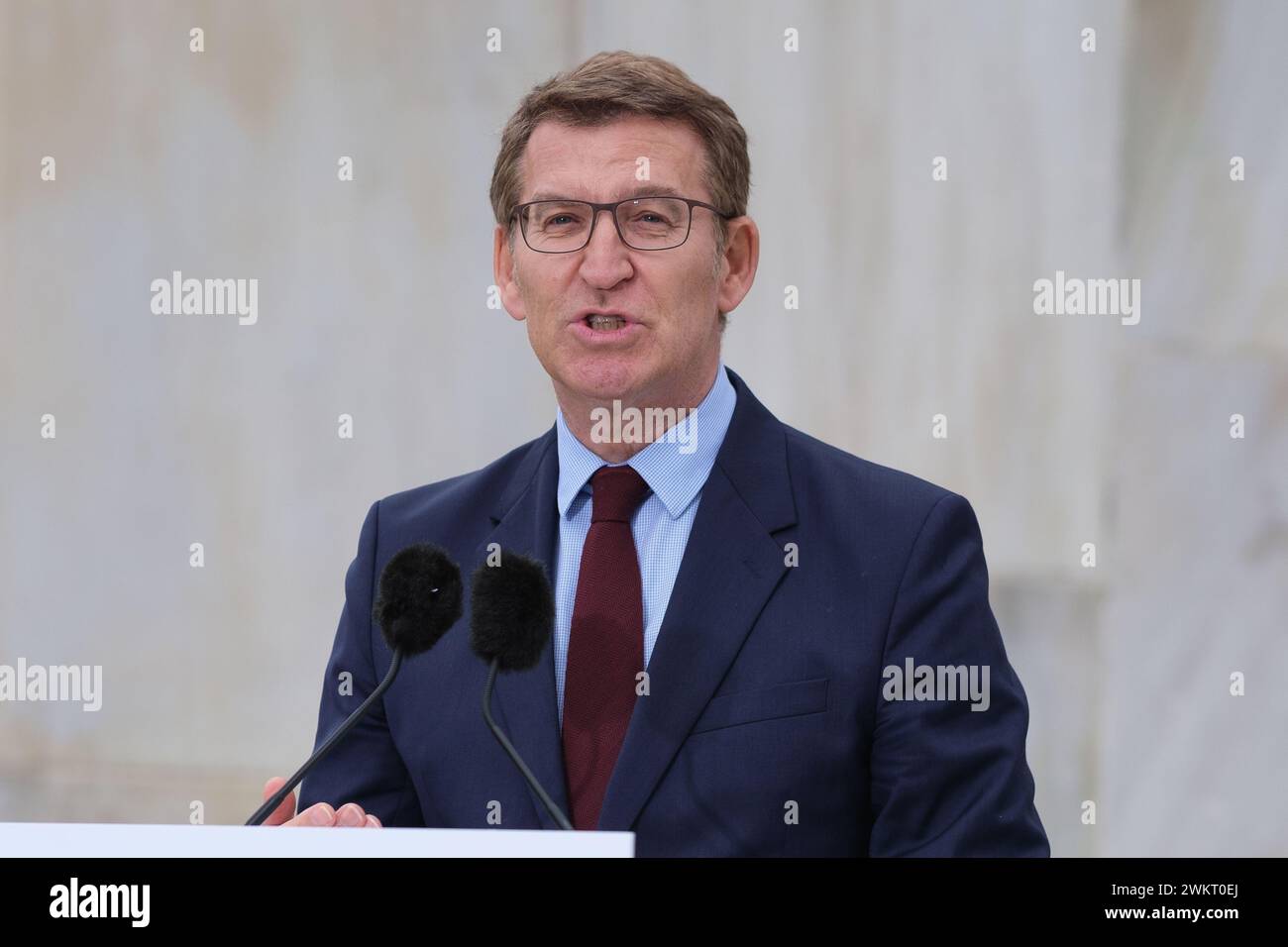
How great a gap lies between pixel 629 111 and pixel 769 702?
2.54 ft

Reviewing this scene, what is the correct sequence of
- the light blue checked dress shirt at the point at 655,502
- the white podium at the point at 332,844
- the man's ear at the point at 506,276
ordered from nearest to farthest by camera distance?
the white podium at the point at 332,844, the light blue checked dress shirt at the point at 655,502, the man's ear at the point at 506,276

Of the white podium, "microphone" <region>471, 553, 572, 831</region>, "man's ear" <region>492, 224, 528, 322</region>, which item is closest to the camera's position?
the white podium

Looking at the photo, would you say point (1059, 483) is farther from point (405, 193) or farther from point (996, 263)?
point (405, 193)

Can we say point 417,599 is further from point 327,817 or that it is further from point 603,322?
point 603,322

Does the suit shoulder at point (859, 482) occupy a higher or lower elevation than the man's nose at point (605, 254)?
lower

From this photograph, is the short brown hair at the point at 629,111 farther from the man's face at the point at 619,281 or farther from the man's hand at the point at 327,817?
the man's hand at the point at 327,817

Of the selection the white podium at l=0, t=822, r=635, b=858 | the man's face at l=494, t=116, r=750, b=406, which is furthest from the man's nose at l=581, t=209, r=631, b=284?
the white podium at l=0, t=822, r=635, b=858

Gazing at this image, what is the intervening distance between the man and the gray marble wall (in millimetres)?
1011

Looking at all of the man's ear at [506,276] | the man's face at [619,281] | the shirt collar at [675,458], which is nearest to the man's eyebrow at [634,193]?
the man's face at [619,281]

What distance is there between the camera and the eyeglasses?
189 centimetres

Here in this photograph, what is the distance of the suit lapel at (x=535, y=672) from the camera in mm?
1709

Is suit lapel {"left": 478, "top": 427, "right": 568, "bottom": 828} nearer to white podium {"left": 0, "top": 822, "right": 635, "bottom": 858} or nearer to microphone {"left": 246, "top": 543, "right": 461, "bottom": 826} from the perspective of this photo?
microphone {"left": 246, "top": 543, "right": 461, "bottom": 826}

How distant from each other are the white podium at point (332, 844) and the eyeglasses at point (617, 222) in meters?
0.96
